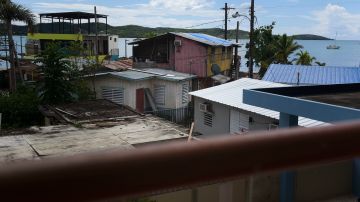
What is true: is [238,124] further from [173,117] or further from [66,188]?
[66,188]

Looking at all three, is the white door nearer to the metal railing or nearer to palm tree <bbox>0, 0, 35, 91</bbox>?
palm tree <bbox>0, 0, 35, 91</bbox>

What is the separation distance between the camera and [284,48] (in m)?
31.2

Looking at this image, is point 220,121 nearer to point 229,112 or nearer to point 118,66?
point 229,112

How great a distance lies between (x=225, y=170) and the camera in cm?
74

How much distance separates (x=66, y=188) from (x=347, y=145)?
0.55m

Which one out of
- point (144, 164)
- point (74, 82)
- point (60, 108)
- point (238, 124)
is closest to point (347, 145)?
point (144, 164)

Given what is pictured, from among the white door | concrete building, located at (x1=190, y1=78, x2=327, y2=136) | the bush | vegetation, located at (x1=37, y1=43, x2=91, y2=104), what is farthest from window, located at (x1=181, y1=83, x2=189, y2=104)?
the bush

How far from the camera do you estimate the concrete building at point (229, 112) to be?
14.5m

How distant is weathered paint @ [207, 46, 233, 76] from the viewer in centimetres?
2897

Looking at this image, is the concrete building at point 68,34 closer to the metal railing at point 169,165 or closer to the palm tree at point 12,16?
the palm tree at point 12,16

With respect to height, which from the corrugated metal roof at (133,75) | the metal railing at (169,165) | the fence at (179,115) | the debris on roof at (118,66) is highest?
the metal railing at (169,165)

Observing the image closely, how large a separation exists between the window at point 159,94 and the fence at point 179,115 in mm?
1926

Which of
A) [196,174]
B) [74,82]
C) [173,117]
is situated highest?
[196,174]

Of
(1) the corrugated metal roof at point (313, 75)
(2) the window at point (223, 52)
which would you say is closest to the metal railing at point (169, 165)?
(1) the corrugated metal roof at point (313, 75)
